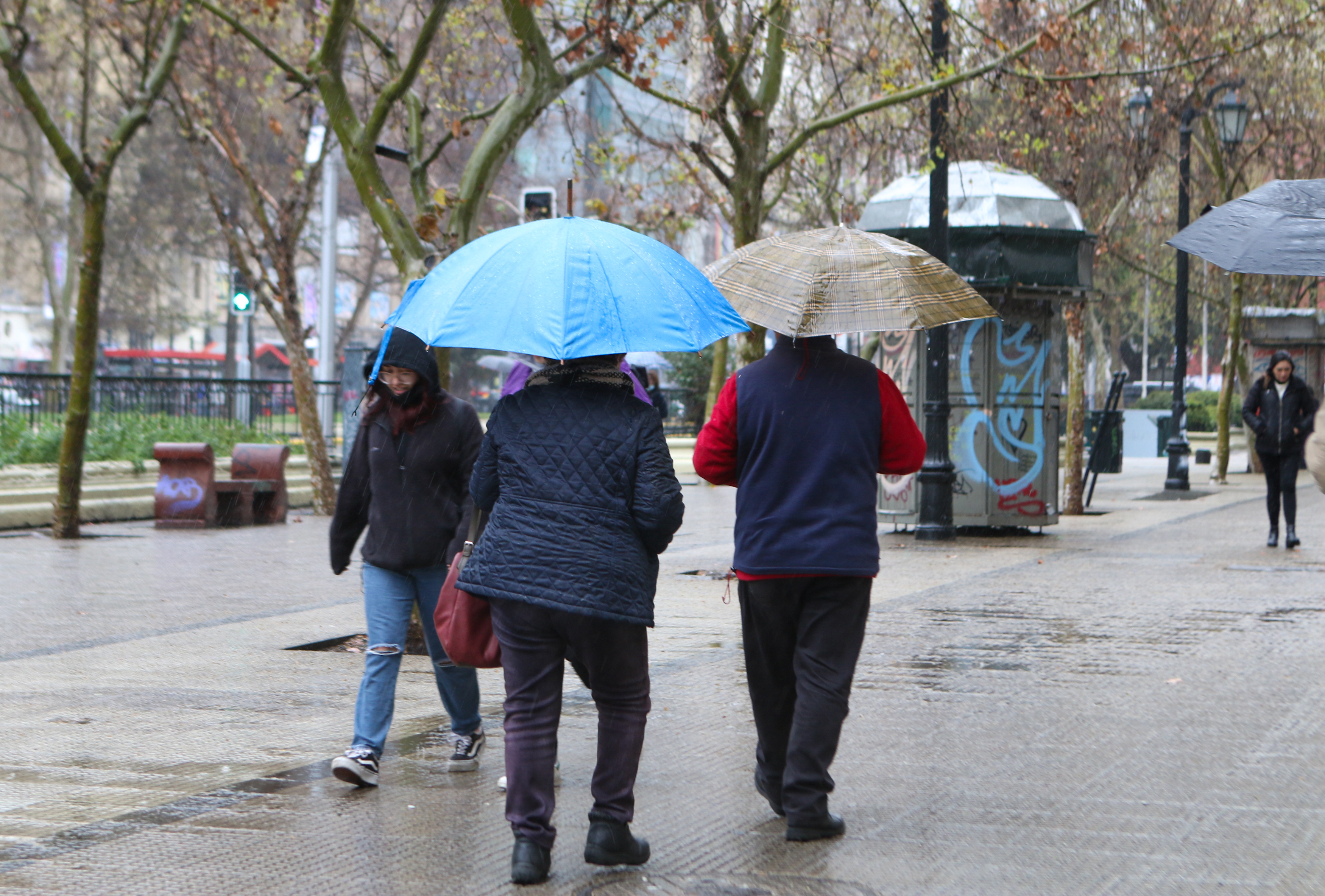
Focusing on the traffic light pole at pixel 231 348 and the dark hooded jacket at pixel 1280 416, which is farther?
the traffic light pole at pixel 231 348

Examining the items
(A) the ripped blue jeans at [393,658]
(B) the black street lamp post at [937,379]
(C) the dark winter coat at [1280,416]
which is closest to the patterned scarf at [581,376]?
(A) the ripped blue jeans at [393,658]

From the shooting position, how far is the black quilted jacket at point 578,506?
4.21 m

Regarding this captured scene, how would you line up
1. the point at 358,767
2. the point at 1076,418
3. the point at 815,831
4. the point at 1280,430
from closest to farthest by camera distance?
the point at 815,831
the point at 358,767
the point at 1280,430
the point at 1076,418

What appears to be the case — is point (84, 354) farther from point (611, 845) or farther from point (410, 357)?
point (611, 845)

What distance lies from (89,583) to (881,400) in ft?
26.9

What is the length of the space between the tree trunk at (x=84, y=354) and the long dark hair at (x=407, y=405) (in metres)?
9.47

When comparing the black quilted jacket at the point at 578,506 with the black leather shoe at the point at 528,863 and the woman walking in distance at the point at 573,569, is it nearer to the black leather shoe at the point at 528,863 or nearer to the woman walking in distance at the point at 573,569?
the woman walking in distance at the point at 573,569

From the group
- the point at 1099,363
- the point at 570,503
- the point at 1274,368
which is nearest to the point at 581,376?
Answer: the point at 570,503

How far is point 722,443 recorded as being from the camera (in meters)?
4.95

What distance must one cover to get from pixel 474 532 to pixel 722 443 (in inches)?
33.9

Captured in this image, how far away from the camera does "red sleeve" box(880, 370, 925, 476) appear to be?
488 centimetres

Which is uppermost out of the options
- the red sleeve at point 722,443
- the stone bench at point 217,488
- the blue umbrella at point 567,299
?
the blue umbrella at point 567,299

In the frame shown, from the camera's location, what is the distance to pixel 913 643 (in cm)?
851

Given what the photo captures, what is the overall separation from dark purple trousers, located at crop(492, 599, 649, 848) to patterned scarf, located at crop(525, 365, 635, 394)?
66 cm
